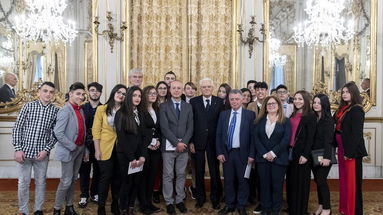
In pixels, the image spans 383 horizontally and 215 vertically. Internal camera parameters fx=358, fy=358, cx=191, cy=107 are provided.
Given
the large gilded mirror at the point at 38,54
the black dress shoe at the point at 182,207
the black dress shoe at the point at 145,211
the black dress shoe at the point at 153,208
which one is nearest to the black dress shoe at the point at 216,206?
the black dress shoe at the point at 182,207

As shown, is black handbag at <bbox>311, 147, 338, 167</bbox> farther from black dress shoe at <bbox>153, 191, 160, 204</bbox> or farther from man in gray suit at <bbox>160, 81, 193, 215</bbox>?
black dress shoe at <bbox>153, 191, 160, 204</bbox>

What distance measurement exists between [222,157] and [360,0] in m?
4.31

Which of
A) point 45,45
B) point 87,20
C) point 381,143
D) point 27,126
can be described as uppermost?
point 87,20

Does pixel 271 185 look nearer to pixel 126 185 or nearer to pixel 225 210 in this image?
pixel 225 210

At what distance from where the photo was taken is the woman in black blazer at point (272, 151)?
3.88 meters

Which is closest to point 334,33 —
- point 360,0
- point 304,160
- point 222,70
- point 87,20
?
point 360,0

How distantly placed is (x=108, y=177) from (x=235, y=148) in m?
1.44

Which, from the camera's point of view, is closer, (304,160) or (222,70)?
(304,160)

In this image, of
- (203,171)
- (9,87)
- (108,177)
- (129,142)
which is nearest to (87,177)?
(108,177)

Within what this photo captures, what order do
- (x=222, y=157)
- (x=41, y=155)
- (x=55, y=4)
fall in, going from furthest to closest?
(x=55, y=4) → (x=222, y=157) → (x=41, y=155)

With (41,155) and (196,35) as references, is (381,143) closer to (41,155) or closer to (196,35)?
(196,35)

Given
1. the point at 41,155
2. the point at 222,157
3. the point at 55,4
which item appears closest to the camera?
the point at 41,155

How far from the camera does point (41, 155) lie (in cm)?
369

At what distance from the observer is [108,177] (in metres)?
3.80
